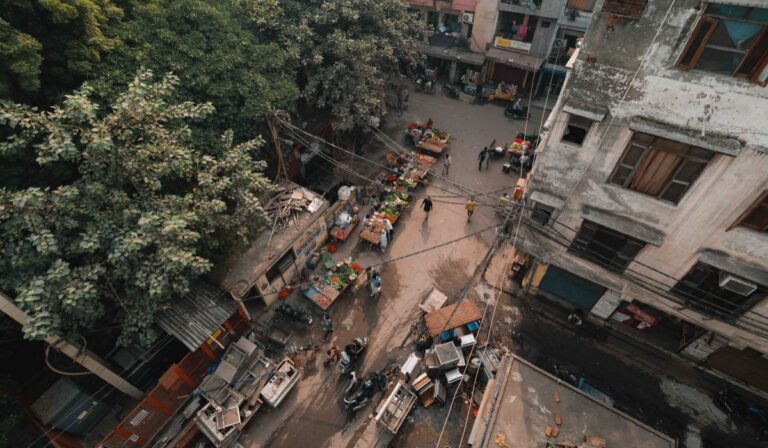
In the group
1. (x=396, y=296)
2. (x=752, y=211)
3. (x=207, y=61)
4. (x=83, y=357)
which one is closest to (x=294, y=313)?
(x=396, y=296)

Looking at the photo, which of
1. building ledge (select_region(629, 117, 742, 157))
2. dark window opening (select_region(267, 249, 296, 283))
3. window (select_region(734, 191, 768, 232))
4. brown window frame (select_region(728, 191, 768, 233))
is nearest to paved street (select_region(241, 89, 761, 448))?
dark window opening (select_region(267, 249, 296, 283))

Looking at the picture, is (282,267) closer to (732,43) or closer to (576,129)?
(576,129)

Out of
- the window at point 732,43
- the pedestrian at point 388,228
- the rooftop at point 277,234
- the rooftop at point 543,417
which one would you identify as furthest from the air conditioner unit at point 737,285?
the rooftop at point 277,234

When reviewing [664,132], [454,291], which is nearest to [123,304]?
[454,291]

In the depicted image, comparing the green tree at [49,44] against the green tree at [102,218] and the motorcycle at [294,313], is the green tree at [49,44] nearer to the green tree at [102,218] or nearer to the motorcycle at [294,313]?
the green tree at [102,218]

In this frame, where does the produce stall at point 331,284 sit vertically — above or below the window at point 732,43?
below

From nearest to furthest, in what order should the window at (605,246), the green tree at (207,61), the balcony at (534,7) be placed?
1. the window at (605,246)
2. the green tree at (207,61)
3. the balcony at (534,7)

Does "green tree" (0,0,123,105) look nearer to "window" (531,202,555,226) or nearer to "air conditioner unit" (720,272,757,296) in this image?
"window" (531,202,555,226)
